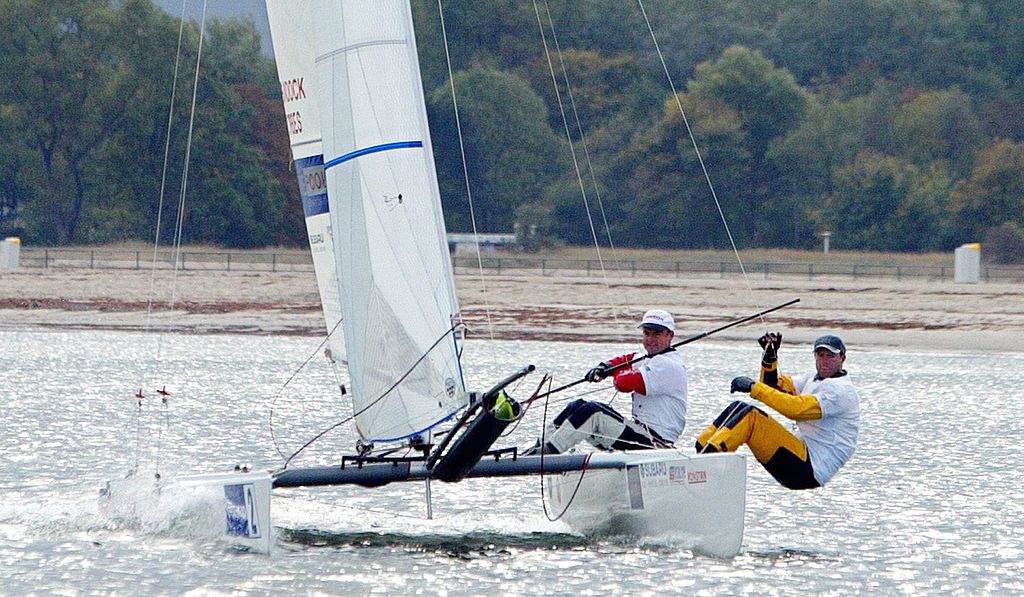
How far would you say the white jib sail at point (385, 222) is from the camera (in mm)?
9820

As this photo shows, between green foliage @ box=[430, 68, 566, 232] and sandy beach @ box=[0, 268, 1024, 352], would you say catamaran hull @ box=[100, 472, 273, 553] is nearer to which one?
sandy beach @ box=[0, 268, 1024, 352]

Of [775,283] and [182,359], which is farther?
[775,283]

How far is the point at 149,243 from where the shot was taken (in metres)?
53.6

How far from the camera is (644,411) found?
10617 mm

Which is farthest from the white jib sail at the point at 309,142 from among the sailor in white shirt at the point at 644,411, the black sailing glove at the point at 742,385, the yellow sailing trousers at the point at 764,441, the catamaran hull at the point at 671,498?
the black sailing glove at the point at 742,385

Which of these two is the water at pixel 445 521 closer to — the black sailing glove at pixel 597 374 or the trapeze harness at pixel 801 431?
the trapeze harness at pixel 801 431

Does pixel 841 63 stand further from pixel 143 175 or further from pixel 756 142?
pixel 143 175

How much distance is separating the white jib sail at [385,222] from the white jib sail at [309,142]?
1317 mm

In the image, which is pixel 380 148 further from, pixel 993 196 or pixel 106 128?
pixel 106 128

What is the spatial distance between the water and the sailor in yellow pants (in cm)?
73

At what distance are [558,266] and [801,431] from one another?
3687cm

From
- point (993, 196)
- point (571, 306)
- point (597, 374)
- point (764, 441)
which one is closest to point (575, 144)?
point (993, 196)

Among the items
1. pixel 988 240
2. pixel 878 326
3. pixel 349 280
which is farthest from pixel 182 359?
pixel 988 240

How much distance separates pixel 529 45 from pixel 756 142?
14.4m
